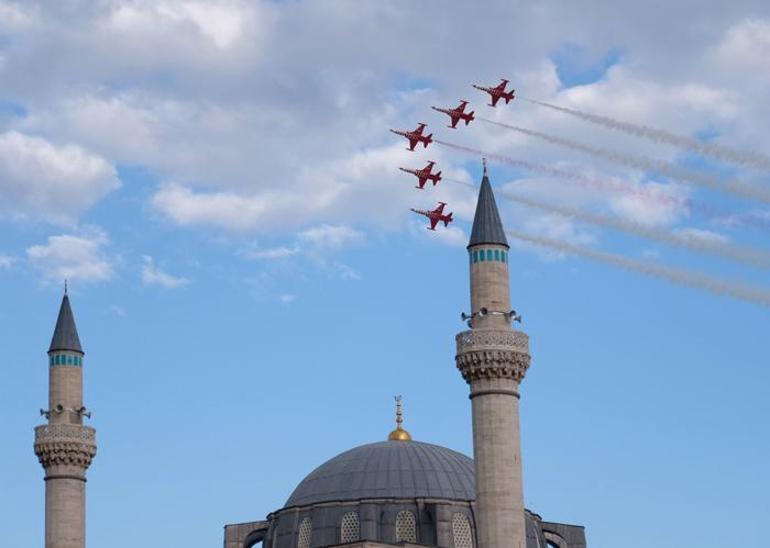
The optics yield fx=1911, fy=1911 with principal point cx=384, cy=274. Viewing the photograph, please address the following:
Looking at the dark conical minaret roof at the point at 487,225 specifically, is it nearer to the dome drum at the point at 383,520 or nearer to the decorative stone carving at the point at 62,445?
the dome drum at the point at 383,520

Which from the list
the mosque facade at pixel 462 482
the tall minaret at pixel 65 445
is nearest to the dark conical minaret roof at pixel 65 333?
the tall minaret at pixel 65 445

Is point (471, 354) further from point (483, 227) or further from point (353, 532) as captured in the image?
point (353, 532)

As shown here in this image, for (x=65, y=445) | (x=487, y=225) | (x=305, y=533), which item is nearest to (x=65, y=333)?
(x=65, y=445)

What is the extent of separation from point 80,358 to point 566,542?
2275 centimetres

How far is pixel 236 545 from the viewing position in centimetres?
8356

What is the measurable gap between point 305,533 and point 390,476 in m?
4.34

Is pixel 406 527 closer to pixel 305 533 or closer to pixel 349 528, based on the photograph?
pixel 349 528

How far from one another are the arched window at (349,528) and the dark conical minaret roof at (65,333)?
14.4 m

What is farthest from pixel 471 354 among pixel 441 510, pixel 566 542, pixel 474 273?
pixel 566 542

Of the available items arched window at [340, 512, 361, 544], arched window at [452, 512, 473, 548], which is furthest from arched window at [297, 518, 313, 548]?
arched window at [452, 512, 473, 548]

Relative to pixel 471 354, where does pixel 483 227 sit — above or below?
above

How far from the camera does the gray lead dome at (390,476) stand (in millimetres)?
79250

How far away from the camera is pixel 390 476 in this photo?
263 feet

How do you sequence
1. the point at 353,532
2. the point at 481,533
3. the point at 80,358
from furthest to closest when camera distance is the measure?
the point at 80,358, the point at 353,532, the point at 481,533
